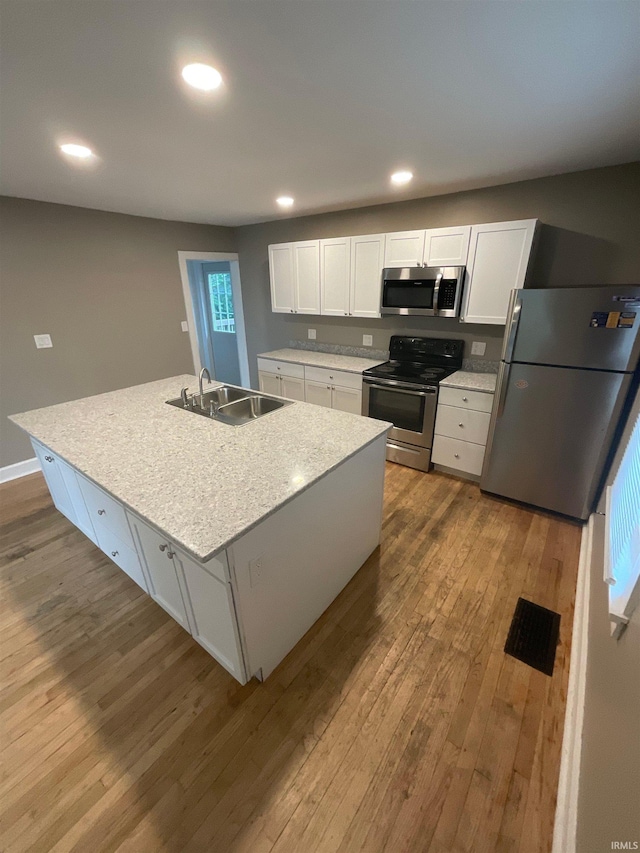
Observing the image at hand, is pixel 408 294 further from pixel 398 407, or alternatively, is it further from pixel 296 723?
pixel 296 723

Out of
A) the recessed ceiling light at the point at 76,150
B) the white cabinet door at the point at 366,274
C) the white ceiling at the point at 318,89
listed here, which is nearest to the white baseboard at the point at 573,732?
the white ceiling at the point at 318,89

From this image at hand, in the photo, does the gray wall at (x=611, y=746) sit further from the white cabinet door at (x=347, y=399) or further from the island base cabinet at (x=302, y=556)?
the white cabinet door at (x=347, y=399)

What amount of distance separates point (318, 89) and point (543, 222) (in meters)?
2.11

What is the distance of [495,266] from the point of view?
258cm

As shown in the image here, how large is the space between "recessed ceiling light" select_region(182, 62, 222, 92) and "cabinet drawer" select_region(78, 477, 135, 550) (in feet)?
5.70

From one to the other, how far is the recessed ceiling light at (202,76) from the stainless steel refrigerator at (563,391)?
2027 millimetres

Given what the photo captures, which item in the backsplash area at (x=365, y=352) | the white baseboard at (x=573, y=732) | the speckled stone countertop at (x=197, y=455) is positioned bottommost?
the white baseboard at (x=573, y=732)

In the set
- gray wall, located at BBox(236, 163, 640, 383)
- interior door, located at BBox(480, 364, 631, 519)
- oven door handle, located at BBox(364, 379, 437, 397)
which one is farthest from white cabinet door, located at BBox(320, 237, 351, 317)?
interior door, located at BBox(480, 364, 631, 519)

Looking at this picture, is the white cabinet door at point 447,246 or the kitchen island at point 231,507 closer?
the kitchen island at point 231,507

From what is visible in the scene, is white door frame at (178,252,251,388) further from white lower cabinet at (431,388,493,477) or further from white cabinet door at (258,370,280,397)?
white lower cabinet at (431,388,493,477)

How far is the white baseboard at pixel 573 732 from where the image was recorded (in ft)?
3.44

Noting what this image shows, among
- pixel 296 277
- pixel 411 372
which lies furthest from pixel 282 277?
pixel 411 372

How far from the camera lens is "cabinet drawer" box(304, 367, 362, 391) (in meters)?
3.34

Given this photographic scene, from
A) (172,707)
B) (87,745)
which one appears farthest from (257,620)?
(87,745)
